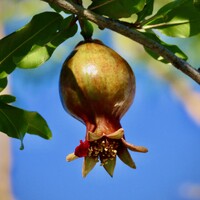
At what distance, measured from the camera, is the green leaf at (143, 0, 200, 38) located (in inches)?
56.7

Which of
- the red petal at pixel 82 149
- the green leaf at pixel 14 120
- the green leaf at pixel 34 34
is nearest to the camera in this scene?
the red petal at pixel 82 149

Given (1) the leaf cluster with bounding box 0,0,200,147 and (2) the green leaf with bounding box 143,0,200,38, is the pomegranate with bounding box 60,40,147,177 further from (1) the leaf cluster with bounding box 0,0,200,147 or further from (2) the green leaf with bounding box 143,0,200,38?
(2) the green leaf with bounding box 143,0,200,38

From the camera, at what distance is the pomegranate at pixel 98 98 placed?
1306mm

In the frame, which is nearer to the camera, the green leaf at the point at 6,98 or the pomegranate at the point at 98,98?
the pomegranate at the point at 98,98

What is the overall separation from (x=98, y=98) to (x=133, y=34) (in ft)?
0.62

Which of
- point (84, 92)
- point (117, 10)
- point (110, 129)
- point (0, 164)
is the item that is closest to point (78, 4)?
point (117, 10)

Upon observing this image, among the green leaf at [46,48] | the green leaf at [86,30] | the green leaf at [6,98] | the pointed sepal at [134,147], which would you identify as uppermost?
the green leaf at [86,30]

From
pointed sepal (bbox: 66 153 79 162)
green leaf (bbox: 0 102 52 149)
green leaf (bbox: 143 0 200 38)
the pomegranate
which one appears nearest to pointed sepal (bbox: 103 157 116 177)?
the pomegranate

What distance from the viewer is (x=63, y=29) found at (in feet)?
4.61

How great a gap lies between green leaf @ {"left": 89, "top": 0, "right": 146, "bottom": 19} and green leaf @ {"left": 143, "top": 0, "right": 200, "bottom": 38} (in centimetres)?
8

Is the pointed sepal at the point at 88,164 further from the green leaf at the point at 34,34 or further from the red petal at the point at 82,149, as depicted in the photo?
the green leaf at the point at 34,34

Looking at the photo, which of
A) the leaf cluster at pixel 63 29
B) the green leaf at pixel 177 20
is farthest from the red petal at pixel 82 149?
the green leaf at pixel 177 20

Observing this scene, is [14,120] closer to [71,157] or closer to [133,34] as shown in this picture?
[71,157]

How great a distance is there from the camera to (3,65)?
4.83ft
